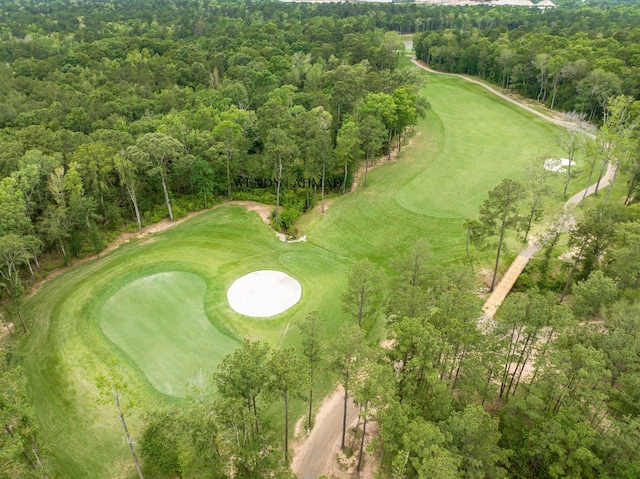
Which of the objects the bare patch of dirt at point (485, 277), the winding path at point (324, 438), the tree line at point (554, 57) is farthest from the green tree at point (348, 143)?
the tree line at point (554, 57)

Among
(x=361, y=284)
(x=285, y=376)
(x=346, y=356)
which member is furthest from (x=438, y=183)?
(x=285, y=376)

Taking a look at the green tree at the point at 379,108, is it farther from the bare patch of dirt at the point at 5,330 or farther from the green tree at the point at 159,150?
the bare patch of dirt at the point at 5,330

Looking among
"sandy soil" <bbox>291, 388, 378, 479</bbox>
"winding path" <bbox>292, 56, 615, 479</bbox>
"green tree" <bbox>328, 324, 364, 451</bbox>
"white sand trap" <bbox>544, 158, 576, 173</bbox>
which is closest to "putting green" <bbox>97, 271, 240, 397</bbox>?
"sandy soil" <bbox>291, 388, 378, 479</bbox>

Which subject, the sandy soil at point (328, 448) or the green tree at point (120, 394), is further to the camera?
the sandy soil at point (328, 448)

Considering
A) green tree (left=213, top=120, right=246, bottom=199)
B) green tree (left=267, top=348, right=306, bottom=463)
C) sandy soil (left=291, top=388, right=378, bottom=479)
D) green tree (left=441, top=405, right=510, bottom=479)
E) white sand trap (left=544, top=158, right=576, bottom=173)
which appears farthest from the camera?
white sand trap (left=544, top=158, right=576, bottom=173)

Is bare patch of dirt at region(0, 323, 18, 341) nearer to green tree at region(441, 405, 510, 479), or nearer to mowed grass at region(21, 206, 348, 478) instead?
mowed grass at region(21, 206, 348, 478)

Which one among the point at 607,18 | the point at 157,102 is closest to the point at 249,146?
the point at 157,102
